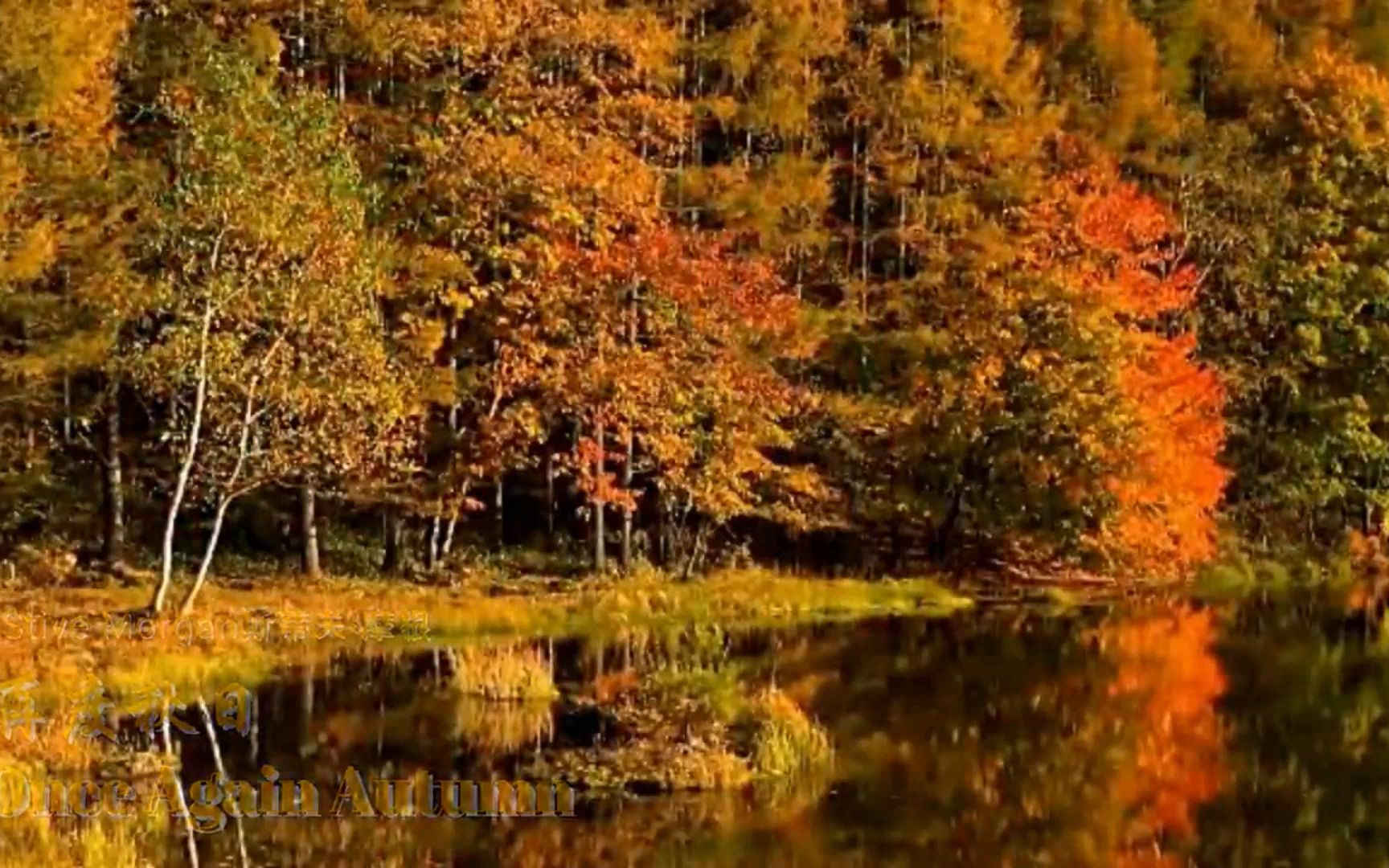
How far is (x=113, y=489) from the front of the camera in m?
37.5

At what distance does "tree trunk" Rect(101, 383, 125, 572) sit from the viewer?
3691cm

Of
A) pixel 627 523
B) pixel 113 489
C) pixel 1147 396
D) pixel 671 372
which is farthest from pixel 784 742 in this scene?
pixel 1147 396

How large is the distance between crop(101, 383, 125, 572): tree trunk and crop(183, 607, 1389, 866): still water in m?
9.84

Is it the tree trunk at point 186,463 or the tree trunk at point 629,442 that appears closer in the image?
the tree trunk at point 186,463

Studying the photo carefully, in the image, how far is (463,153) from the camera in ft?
131

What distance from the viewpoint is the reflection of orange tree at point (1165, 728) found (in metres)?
19.0

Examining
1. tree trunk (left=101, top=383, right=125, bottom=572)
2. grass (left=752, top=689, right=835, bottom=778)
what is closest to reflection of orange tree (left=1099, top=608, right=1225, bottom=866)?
grass (left=752, top=689, right=835, bottom=778)

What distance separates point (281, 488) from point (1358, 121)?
3673 cm

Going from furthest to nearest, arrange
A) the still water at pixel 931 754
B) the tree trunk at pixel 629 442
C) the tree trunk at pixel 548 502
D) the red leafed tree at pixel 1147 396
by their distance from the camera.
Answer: the red leafed tree at pixel 1147 396 → the tree trunk at pixel 548 502 → the tree trunk at pixel 629 442 → the still water at pixel 931 754

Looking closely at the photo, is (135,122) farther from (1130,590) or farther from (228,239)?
(1130,590)

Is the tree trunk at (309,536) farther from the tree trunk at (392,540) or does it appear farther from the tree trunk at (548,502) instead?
the tree trunk at (548,502)

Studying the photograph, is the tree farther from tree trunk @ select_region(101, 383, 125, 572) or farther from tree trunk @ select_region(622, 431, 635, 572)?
tree trunk @ select_region(622, 431, 635, 572)

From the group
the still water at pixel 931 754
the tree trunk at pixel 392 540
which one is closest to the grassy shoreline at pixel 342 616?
the still water at pixel 931 754

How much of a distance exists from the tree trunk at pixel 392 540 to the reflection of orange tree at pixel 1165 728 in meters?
16.0
